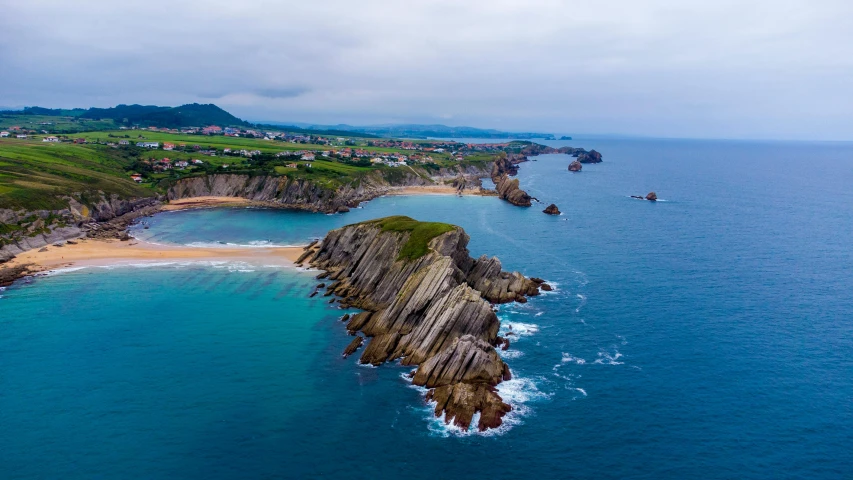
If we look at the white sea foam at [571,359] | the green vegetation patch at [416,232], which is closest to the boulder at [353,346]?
the green vegetation patch at [416,232]

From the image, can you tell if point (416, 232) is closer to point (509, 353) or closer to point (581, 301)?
point (581, 301)

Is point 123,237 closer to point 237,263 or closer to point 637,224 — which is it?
point 237,263

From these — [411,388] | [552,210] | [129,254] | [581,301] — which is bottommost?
[411,388]

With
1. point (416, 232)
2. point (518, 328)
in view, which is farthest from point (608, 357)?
point (416, 232)

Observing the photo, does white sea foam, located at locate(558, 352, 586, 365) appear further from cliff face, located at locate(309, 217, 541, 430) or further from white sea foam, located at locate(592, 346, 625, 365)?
cliff face, located at locate(309, 217, 541, 430)

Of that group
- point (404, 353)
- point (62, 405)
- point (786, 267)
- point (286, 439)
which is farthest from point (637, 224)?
point (62, 405)

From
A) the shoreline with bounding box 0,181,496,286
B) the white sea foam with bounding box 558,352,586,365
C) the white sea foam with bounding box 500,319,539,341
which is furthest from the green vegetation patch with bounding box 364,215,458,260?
the white sea foam with bounding box 558,352,586,365

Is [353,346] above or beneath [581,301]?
beneath
